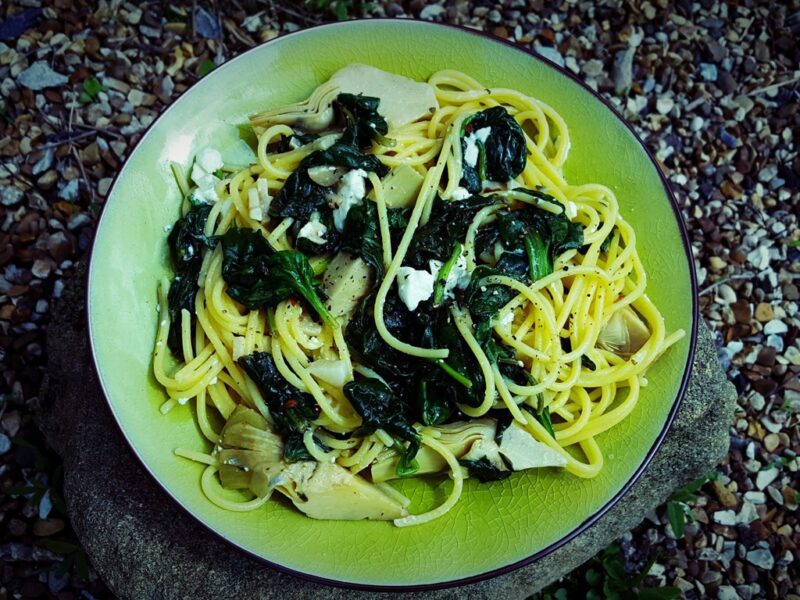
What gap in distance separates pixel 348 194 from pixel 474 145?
0.69m

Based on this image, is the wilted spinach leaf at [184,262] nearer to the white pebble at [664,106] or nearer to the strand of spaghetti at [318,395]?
the strand of spaghetti at [318,395]

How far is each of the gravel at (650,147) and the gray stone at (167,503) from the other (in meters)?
0.52

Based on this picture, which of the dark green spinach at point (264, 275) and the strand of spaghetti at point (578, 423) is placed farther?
the strand of spaghetti at point (578, 423)

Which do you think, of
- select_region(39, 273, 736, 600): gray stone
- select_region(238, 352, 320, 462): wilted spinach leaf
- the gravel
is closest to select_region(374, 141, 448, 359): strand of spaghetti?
select_region(238, 352, 320, 462): wilted spinach leaf

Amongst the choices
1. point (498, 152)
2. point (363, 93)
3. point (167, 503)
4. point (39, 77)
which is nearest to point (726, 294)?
point (498, 152)

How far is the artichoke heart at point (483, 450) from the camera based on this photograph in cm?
349

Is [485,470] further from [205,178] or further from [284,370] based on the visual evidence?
[205,178]

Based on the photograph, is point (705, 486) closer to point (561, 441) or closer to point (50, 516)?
point (561, 441)

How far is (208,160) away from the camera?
12.7 feet

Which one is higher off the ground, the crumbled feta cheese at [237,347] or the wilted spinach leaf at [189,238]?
the wilted spinach leaf at [189,238]

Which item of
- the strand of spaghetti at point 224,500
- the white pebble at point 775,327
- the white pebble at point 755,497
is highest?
the strand of spaghetti at point 224,500

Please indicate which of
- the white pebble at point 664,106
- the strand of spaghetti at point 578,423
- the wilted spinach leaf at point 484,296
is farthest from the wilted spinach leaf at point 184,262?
the white pebble at point 664,106

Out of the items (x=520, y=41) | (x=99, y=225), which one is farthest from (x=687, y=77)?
(x=99, y=225)

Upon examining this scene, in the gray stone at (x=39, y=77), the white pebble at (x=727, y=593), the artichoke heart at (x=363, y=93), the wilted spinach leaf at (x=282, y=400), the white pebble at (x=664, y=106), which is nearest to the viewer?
the wilted spinach leaf at (x=282, y=400)
